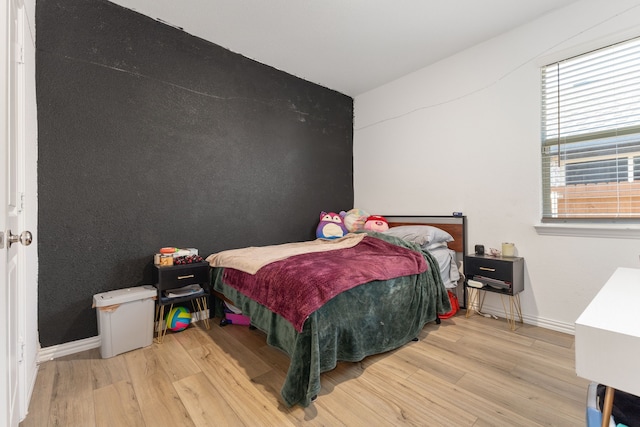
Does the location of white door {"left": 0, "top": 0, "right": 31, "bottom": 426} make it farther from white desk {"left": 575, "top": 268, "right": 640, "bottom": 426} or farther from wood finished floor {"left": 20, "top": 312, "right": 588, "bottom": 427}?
white desk {"left": 575, "top": 268, "right": 640, "bottom": 426}

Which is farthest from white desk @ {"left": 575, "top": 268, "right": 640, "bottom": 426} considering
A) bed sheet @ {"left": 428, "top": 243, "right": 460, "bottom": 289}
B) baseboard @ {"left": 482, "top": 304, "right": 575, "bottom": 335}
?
baseboard @ {"left": 482, "top": 304, "right": 575, "bottom": 335}

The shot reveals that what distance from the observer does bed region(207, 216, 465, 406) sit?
152cm

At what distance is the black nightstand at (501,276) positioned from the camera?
238 centimetres

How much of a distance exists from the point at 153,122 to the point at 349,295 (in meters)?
2.21

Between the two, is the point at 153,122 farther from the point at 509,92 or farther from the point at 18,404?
the point at 509,92

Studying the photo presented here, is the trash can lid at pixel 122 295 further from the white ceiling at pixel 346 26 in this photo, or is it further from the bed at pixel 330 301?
the white ceiling at pixel 346 26

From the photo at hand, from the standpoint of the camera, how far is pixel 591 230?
2.19 meters

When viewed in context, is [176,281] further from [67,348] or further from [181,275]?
[67,348]

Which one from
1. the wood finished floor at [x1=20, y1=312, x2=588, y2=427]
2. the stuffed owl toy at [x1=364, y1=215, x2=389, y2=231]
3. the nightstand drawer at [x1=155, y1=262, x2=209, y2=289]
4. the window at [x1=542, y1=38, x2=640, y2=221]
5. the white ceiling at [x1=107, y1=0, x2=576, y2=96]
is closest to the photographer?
the wood finished floor at [x1=20, y1=312, x2=588, y2=427]

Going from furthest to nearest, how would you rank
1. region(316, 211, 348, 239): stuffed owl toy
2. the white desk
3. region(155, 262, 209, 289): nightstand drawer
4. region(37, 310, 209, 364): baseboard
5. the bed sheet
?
region(316, 211, 348, 239): stuffed owl toy, the bed sheet, region(155, 262, 209, 289): nightstand drawer, region(37, 310, 209, 364): baseboard, the white desk

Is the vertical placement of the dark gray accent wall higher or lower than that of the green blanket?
higher

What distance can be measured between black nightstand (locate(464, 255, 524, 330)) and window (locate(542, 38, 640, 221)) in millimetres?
546

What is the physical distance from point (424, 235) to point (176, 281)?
2.27 m

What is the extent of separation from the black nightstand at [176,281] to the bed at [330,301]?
135mm
